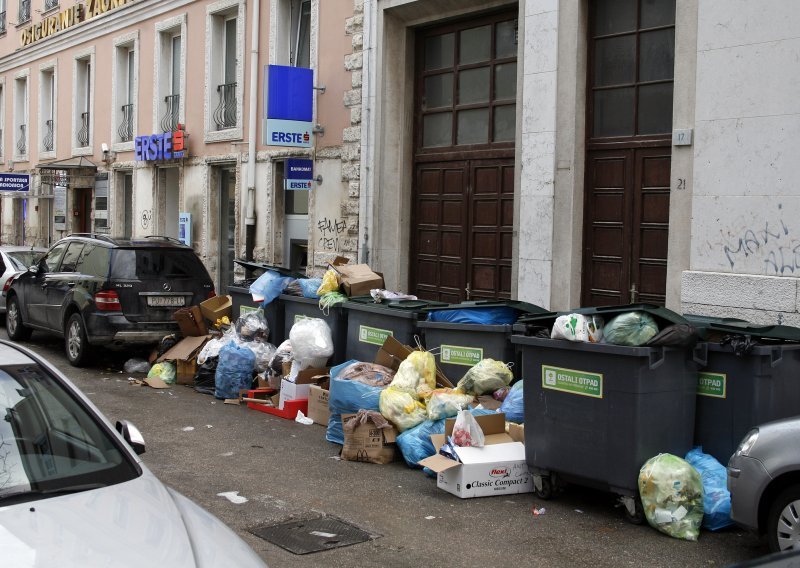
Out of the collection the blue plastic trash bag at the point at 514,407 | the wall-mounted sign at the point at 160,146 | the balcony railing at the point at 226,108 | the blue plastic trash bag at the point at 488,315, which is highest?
Result: the balcony railing at the point at 226,108

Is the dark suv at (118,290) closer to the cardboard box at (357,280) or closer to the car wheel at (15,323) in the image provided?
the car wheel at (15,323)

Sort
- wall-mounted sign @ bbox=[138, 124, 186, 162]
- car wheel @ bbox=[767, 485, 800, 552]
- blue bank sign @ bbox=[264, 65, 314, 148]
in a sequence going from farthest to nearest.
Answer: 1. wall-mounted sign @ bbox=[138, 124, 186, 162]
2. blue bank sign @ bbox=[264, 65, 314, 148]
3. car wheel @ bbox=[767, 485, 800, 552]

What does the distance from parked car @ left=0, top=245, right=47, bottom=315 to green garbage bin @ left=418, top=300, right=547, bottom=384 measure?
9.93 meters

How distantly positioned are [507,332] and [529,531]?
2405 millimetres

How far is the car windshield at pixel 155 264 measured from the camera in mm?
12172

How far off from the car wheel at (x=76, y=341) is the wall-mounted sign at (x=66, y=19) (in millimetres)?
11123

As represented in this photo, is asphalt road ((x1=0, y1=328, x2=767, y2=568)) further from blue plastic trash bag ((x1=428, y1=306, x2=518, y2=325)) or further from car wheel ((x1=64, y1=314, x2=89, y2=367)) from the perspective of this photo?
car wheel ((x1=64, y1=314, x2=89, y2=367))

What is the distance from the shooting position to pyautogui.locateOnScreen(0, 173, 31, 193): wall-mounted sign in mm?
24984

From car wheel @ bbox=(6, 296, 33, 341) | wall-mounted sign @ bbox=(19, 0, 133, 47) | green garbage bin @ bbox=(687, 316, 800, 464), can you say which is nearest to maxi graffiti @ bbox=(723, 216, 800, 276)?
green garbage bin @ bbox=(687, 316, 800, 464)

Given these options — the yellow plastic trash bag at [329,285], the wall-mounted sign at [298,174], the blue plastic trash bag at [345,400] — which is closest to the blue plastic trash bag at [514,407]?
the blue plastic trash bag at [345,400]

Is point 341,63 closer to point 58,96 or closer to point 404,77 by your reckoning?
point 404,77

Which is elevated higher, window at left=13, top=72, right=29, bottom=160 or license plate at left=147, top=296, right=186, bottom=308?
window at left=13, top=72, right=29, bottom=160

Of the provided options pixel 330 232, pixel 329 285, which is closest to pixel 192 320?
pixel 329 285

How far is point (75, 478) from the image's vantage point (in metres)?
3.69
